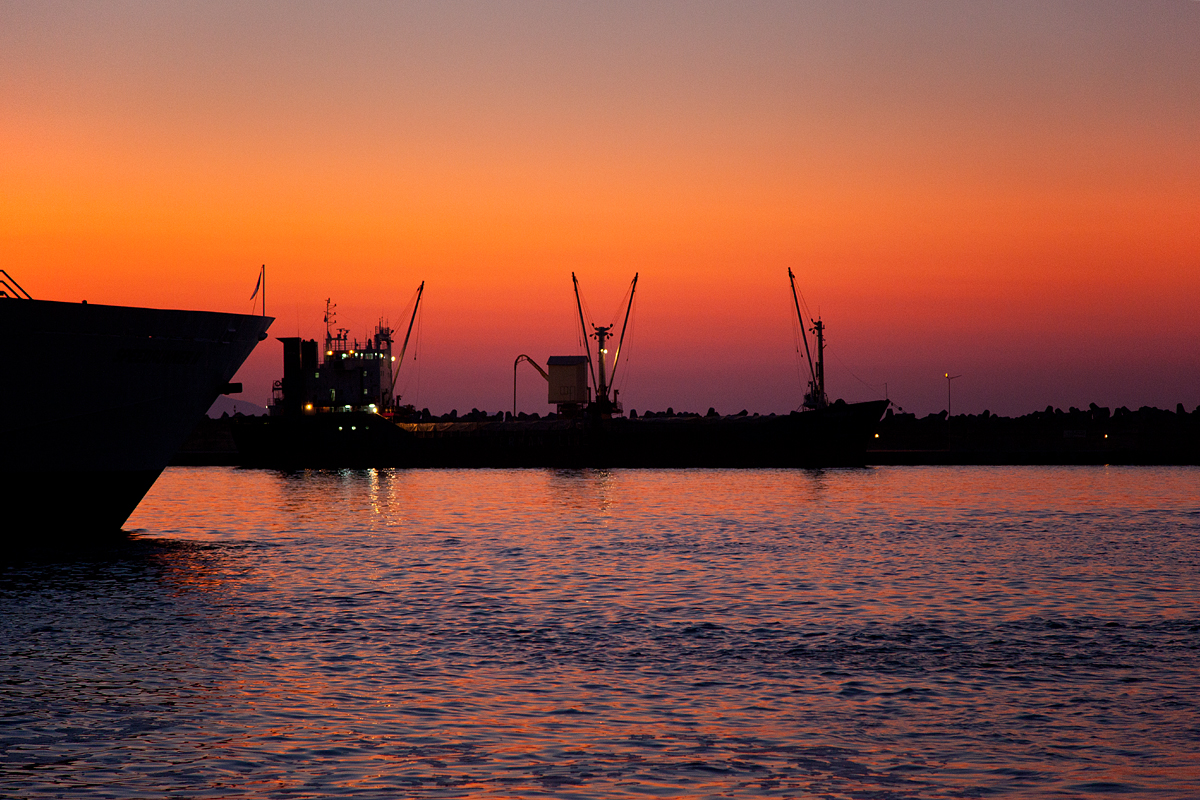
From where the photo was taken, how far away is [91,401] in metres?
38.7

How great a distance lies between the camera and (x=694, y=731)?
44.8 feet

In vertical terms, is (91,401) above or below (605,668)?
above

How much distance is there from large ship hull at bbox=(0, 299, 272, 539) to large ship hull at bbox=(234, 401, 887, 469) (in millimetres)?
90219

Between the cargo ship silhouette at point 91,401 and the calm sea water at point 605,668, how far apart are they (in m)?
2.17

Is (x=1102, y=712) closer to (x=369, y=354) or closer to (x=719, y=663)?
(x=719, y=663)

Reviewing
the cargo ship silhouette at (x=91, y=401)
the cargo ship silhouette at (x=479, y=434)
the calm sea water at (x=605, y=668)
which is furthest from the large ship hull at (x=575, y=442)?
the cargo ship silhouette at (x=91, y=401)

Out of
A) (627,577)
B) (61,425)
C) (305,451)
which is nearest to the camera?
(627,577)

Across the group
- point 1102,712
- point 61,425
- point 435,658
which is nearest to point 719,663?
point 435,658

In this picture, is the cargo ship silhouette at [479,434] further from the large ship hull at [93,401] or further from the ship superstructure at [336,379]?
the large ship hull at [93,401]

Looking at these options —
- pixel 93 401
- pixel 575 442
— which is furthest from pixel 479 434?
pixel 93 401

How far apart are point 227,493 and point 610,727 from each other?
8071 cm

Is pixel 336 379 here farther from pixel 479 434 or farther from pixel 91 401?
pixel 91 401

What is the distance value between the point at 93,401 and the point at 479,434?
340ft

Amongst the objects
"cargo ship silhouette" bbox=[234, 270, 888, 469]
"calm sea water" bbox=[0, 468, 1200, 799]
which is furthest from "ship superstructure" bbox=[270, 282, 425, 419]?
"calm sea water" bbox=[0, 468, 1200, 799]
